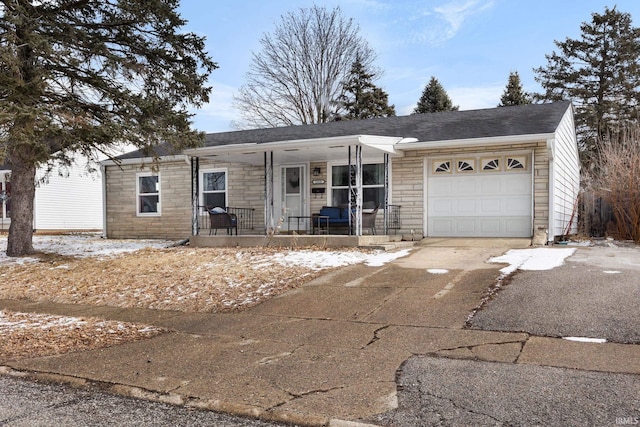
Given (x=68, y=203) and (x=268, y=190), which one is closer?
(x=268, y=190)

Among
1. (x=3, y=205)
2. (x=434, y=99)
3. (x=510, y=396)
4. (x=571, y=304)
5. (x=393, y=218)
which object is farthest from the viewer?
(x=434, y=99)

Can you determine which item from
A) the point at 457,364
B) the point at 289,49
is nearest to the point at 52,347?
the point at 457,364

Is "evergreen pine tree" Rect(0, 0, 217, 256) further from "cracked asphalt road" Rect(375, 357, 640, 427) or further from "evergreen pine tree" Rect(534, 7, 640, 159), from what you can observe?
"evergreen pine tree" Rect(534, 7, 640, 159)

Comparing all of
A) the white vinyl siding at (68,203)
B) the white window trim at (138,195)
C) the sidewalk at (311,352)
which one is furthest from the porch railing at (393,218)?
the white vinyl siding at (68,203)

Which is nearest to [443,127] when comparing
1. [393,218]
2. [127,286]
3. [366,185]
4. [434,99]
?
[366,185]

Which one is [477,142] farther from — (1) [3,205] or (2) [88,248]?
(1) [3,205]

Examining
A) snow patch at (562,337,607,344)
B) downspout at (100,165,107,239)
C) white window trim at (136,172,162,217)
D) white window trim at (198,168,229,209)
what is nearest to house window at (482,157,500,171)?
white window trim at (198,168,229,209)

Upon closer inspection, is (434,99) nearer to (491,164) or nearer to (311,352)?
(491,164)

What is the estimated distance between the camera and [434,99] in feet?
121

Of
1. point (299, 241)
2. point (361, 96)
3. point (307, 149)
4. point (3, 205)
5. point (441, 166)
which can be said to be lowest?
point (299, 241)

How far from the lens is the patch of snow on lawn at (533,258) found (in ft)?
26.5

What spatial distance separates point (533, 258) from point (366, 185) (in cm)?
568

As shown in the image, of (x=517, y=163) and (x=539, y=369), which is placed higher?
(x=517, y=163)

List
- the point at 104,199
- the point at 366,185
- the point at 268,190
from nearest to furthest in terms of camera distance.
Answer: the point at 268,190 → the point at 366,185 → the point at 104,199
